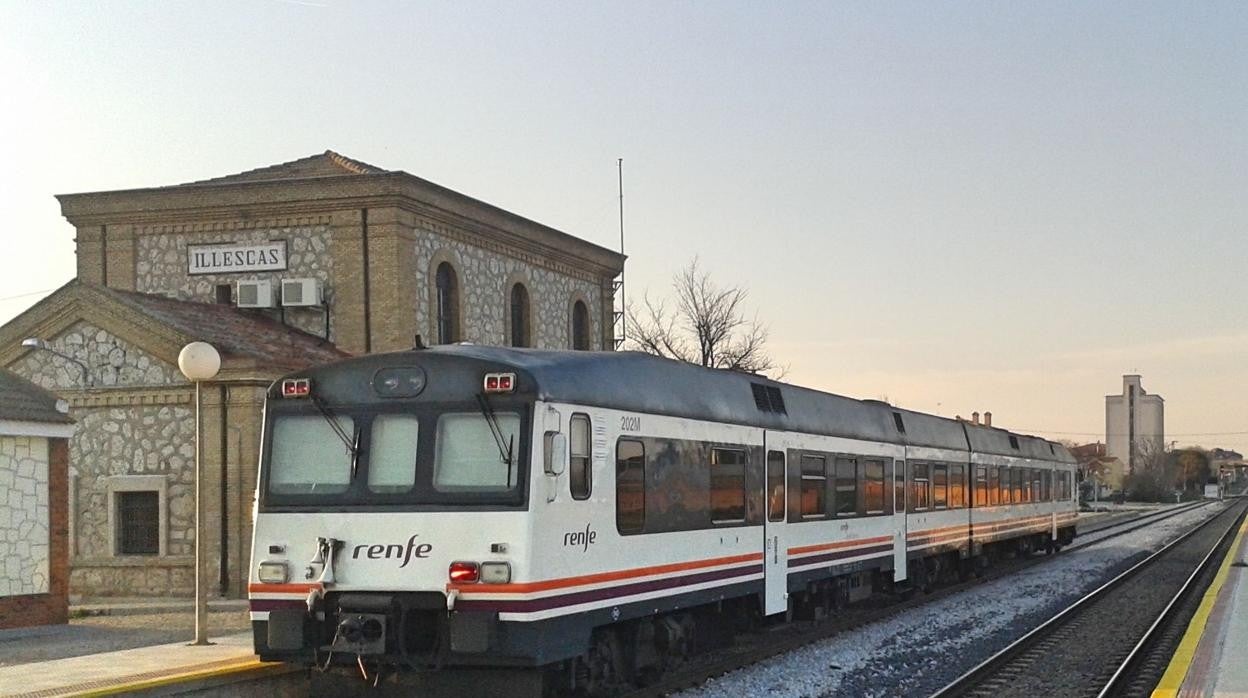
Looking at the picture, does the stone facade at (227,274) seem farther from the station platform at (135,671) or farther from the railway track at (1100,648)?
the railway track at (1100,648)

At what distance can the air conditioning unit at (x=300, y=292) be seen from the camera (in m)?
25.2

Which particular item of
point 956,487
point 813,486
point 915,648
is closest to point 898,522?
point 915,648

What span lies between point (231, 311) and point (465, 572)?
54.4 feet

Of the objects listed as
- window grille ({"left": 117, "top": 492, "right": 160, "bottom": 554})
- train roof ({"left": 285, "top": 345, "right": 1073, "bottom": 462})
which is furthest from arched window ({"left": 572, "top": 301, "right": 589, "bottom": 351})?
window grille ({"left": 117, "top": 492, "right": 160, "bottom": 554})

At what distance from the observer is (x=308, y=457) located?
1072cm

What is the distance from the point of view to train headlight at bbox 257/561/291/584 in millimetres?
10461

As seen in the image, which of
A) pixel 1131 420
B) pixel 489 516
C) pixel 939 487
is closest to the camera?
pixel 489 516

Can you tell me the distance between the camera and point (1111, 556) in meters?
34.5

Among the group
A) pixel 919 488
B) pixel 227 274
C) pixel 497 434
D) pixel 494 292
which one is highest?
pixel 227 274

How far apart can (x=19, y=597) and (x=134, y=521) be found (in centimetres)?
573

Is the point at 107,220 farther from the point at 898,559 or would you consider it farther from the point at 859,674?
the point at 859,674

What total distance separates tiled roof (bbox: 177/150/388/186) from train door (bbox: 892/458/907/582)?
1184 cm

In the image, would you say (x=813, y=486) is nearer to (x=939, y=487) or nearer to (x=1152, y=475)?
(x=939, y=487)

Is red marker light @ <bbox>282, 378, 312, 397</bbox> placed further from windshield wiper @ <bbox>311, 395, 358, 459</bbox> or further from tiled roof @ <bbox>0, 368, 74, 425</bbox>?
tiled roof @ <bbox>0, 368, 74, 425</bbox>
